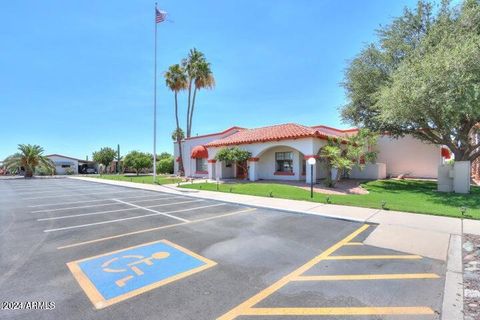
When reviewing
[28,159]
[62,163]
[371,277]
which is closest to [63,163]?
[62,163]

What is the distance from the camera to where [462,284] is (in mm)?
4359

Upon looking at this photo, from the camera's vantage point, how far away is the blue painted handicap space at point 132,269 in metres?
4.14

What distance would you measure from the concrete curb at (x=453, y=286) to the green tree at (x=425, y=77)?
973 cm

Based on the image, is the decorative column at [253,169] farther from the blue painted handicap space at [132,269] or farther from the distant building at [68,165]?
the distant building at [68,165]

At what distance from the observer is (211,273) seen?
489cm

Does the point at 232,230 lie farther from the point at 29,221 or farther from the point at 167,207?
the point at 29,221

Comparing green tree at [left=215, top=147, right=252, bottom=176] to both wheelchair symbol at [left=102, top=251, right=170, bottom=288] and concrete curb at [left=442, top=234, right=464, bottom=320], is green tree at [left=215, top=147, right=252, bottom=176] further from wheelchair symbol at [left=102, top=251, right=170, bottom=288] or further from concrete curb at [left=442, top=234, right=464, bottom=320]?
concrete curb at [left=442, top=234, right=464, bottom=320]

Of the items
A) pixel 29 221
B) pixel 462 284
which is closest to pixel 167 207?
pixel 29 221

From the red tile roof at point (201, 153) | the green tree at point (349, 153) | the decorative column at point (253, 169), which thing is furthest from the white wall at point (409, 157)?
the red tile roof at point (201, 153)

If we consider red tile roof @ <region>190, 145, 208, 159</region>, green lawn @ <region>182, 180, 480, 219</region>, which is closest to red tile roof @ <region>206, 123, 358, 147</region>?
red tile roof @ <region>190, 145, 208, 159</region>

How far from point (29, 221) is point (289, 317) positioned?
395 inches

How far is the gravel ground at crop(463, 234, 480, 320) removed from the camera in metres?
3.63

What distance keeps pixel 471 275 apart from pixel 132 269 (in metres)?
6.13

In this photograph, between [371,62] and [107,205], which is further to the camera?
[371,62]
